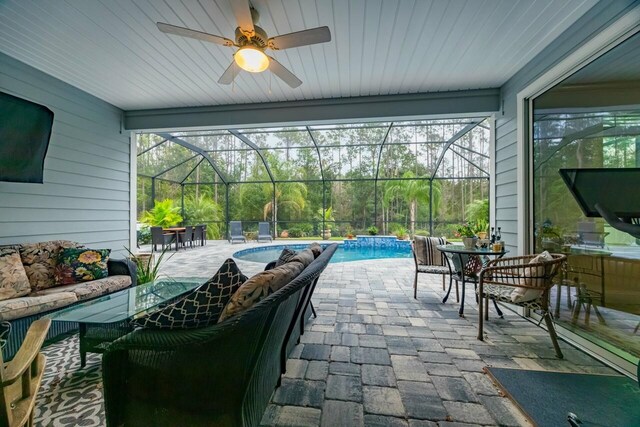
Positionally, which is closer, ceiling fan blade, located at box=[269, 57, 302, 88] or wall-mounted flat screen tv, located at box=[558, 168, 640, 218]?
wall-mounted flat screen tv, located at box=[558, 168, 640, 218]

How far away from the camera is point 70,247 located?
3.09m

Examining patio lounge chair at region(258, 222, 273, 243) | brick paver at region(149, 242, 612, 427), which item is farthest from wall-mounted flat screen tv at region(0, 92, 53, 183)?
patio lounge chair at region(258, 222, 273, 243)

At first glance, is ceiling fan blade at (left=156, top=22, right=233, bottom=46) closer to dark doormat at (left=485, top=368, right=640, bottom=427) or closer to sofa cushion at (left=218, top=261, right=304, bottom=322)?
sofa cushion at (left=218, top=261, right=304, bottom=322)

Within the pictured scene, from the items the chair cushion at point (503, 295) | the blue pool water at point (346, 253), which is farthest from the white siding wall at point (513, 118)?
the blue pool water at point (346, 253)

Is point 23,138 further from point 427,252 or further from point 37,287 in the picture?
point 427,252

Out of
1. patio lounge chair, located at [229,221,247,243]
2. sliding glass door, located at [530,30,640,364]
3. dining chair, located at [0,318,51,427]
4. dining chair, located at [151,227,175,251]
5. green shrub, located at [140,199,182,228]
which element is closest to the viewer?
dining chair, located at [0,318,51,427]

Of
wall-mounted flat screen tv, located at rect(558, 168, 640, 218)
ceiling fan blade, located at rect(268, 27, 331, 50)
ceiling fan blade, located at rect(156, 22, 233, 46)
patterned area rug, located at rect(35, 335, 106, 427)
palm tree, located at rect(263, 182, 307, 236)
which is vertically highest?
ceiling fan blade, located at rect(156, 22, 233, 46)

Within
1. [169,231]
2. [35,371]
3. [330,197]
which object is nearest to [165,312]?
[35,371]

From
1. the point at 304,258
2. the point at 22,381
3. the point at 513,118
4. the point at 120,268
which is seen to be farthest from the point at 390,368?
the point at 513,118

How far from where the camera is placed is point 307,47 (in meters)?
2.74

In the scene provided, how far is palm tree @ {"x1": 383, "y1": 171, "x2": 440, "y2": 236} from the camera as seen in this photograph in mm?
9602

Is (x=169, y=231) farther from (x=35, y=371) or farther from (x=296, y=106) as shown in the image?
(x=35, y=371)

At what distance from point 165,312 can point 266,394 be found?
0.70 meters

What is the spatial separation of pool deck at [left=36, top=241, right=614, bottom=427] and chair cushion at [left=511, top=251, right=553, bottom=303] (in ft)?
1.33
